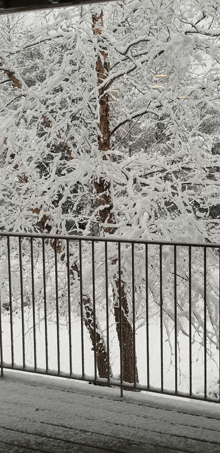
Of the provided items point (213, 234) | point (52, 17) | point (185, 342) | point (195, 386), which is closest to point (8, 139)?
point (52, 17)

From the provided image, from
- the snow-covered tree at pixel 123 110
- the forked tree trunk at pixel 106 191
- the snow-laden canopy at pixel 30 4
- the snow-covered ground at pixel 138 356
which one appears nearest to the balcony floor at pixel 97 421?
the snow-laden canopy at pixel 30 4

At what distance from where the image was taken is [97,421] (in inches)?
115

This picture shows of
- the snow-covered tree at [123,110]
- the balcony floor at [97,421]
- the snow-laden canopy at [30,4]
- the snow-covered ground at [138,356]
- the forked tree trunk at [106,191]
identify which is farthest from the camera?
the snow-covered ground at [138,356]

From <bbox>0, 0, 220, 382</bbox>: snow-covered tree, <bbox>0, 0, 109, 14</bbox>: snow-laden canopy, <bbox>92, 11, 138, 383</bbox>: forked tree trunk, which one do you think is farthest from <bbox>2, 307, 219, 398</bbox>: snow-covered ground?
<bbox>0, 0, 109, 14</bbox>: snow-laden canopy

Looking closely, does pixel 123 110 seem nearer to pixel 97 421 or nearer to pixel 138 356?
pixel 97 421

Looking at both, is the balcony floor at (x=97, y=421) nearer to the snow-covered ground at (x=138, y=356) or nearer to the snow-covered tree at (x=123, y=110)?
the snow-covered tree at (x=123, y=110)

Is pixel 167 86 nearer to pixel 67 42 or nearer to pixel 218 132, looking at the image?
pixel 67 42

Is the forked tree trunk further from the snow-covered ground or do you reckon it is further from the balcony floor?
the balcony floor

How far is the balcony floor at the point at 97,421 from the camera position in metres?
2.67

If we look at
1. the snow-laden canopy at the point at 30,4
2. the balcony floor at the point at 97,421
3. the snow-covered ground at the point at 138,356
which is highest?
the snow-laden canopy at the point at 30,4

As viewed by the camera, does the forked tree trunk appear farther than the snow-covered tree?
Yes

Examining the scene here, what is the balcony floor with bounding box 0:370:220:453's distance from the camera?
267 cm

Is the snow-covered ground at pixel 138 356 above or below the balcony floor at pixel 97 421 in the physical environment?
below

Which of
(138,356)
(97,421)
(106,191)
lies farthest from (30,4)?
(138,356)
